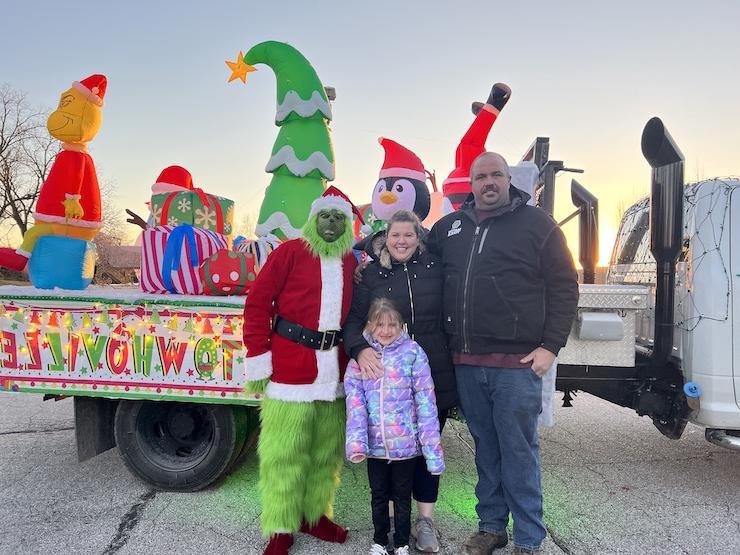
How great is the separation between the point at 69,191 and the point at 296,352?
2.62 meters

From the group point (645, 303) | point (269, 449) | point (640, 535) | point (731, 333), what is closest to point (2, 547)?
point (269, 449)

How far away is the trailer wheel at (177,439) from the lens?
362cm

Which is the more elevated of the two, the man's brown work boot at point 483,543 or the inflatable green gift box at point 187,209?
the inflatable green gift box at point 187,209

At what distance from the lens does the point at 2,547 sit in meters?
3.01

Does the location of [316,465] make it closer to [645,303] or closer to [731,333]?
[645,303]

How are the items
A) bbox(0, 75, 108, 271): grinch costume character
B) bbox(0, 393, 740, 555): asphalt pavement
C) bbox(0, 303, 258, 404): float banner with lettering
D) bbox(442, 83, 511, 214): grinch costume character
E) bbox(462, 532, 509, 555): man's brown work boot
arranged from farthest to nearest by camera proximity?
1. bbox(442, 83, 511, 214): grinch costume character
2. bbox(0, 75, 108, 271): grinch costume character
3. bbox(0, 303, 258, 404): float banner with lettering
4. bbox(0, 393, 740, 555): asphalt pavement
5. bbox(462, 532, 509, 555): man's brown work boot

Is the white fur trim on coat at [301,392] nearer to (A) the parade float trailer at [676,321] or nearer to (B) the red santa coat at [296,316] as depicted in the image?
(B) the red santa coat at [296,316]

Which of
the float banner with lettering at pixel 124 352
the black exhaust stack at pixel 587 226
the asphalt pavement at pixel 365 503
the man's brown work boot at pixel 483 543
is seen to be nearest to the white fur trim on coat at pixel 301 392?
the float banner with lettering at pixel 124 352

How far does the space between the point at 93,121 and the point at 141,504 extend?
301 cm

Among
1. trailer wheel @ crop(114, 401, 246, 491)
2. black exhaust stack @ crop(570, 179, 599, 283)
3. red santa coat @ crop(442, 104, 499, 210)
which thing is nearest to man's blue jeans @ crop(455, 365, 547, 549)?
trailer wheel @ crop(114, 401, 246, 491)

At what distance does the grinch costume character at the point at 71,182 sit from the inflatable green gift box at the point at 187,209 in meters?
0.47

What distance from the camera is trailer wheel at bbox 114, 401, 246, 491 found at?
3.62m

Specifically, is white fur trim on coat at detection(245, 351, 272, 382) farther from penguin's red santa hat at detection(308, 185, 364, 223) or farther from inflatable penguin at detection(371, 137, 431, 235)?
inflatable penguin at detection(371, 137, 431, 235)

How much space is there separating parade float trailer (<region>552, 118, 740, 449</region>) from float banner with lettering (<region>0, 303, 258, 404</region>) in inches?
88.3
